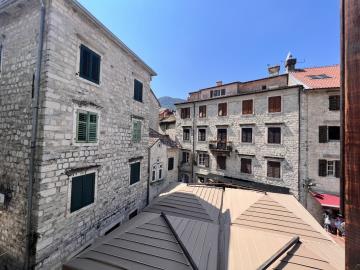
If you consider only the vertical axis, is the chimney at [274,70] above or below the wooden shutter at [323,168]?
above

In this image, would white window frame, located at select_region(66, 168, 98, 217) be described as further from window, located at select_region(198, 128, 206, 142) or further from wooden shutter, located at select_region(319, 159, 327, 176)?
wooden shutter, located at select_region(319, 159, 327, 176)

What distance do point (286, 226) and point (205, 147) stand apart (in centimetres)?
1448

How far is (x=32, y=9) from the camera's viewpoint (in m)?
6.00

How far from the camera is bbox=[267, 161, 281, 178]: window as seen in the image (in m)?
16.0

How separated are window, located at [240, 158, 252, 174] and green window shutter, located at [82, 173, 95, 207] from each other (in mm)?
15003

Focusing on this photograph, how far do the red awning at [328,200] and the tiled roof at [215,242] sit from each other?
8820 millimetres

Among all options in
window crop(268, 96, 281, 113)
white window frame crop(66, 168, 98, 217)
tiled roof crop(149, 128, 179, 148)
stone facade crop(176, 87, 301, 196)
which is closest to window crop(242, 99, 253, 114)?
stone facade crop(176, 87, 301, 196)

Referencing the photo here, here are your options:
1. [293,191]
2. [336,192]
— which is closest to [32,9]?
[293,191]

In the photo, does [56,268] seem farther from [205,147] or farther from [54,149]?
[205,147]

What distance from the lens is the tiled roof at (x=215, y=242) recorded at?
4.61 m

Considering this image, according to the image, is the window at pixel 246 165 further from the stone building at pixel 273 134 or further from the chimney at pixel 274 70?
the chimney at pixel 274 70

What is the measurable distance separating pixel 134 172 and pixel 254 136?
41.4 ft

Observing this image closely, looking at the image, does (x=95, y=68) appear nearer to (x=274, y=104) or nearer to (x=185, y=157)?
(x=274, y=104)

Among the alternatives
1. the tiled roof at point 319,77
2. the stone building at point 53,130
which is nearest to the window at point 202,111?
the tiled roof at point 319,77
